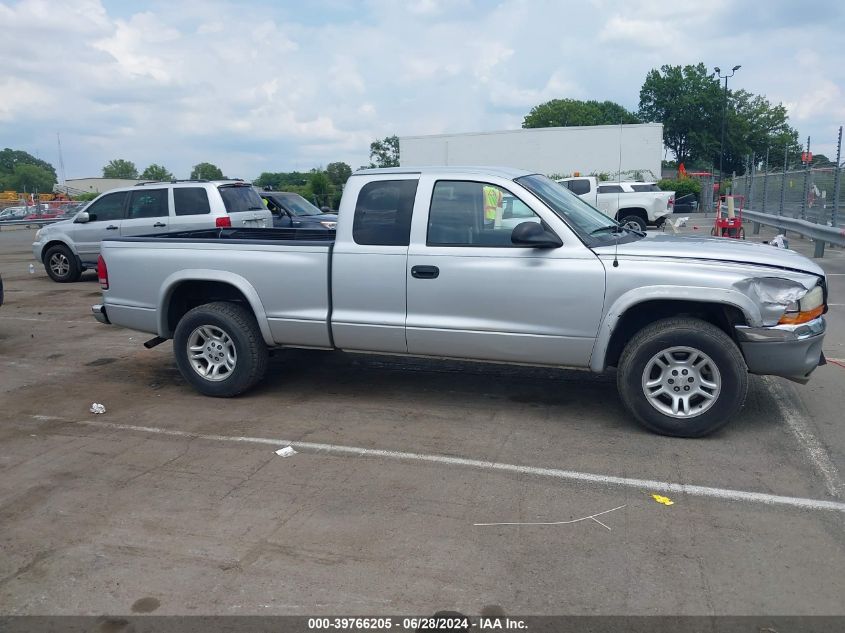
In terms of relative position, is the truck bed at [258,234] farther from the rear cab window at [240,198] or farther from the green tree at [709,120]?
the green tree at [709,120]

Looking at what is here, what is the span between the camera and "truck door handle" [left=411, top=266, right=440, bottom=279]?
568cm

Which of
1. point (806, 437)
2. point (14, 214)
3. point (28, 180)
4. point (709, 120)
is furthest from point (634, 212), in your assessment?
point (28, 180)

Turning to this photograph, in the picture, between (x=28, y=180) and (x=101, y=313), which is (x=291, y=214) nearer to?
(x=101, y=313)

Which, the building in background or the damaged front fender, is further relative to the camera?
the building in background

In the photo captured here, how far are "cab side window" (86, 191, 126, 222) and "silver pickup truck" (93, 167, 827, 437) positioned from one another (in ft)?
25.8

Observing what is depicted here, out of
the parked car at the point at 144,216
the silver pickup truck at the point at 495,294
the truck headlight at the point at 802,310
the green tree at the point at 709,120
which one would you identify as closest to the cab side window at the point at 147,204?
the parked car at the point at 144,216

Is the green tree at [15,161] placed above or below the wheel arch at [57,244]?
above

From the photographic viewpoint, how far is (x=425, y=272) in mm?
5707

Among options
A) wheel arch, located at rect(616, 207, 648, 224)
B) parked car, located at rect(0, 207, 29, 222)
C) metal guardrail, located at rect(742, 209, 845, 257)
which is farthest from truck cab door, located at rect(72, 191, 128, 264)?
parked car, located at rect(0, 207, 29, 222)

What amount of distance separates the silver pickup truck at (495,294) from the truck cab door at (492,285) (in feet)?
0.03

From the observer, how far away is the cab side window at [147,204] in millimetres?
13477

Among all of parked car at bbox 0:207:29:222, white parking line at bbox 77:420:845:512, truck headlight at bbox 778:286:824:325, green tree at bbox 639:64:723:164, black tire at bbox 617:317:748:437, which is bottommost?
white parking line at bbox 77:420:845:512

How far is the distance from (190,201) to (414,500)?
10212 mm

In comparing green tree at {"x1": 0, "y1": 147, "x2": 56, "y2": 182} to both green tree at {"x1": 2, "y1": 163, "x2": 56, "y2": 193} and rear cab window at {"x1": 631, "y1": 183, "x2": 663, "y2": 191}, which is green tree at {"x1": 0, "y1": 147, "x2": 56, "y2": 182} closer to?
green tree at {"x1": 2, "y1": 163, "x2": 56, "y2": 193}
